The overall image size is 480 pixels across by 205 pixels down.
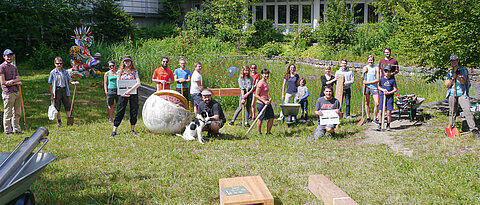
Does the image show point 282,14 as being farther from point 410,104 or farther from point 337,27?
point 410,104

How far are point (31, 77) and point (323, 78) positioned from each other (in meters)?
12.9

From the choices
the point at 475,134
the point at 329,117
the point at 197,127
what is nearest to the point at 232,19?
the point at 329,117

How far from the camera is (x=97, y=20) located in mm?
26484

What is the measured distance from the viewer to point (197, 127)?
8680 mm

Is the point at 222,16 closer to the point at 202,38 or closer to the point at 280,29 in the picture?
the point at 202,38

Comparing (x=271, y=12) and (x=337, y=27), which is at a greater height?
(x=271, y=12)

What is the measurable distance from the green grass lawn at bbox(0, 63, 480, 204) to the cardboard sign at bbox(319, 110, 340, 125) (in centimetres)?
39

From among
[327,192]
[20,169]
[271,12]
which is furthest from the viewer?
[271,12]

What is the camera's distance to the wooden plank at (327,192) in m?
4.86

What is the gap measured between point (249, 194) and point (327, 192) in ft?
3.31

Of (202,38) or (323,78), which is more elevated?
(202,38)

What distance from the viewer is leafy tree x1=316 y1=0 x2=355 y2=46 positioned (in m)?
24.3

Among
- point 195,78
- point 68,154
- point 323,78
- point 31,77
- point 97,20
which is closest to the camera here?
point 68,154

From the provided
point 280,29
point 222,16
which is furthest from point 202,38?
point 280,29
